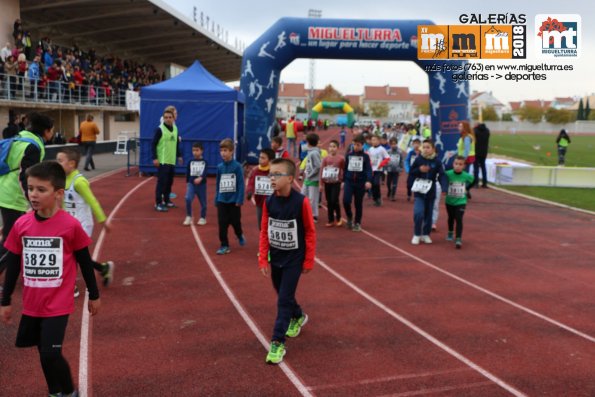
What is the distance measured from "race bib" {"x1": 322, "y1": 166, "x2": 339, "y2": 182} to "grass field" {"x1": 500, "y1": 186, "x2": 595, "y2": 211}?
724 centimetres

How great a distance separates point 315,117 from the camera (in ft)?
257

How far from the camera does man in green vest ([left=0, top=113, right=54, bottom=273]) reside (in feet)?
20.1

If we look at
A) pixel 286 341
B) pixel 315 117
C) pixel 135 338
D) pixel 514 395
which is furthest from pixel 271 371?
pixel 315 117

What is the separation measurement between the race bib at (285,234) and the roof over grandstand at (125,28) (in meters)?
26.4

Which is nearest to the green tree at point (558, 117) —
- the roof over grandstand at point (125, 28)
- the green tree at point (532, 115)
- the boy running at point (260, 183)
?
the green tree at point (532, 115)

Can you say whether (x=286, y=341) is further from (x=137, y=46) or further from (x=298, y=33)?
(x=137, y=46)

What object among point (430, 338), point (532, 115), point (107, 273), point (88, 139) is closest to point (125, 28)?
point (88, 139)

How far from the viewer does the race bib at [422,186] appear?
9.55 metres

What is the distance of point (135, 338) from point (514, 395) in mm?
3283

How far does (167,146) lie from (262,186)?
4178 millimetres

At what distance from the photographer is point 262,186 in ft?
Result: 27.7

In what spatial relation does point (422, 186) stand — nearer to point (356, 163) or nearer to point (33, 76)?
point (356, 163)

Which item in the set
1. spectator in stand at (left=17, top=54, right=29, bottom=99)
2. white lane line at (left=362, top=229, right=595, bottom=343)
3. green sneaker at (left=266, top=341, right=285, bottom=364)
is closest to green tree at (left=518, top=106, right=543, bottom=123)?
spectator in stand at (left=17, top=54, right=29, bottom=99)

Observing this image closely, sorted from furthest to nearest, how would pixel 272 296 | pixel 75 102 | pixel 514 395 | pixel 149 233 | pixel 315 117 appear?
1. pixel 315 117
2. pixel 75 102
3. pixel 149 233
4. pixel 272 296
5. pixel 514 395
